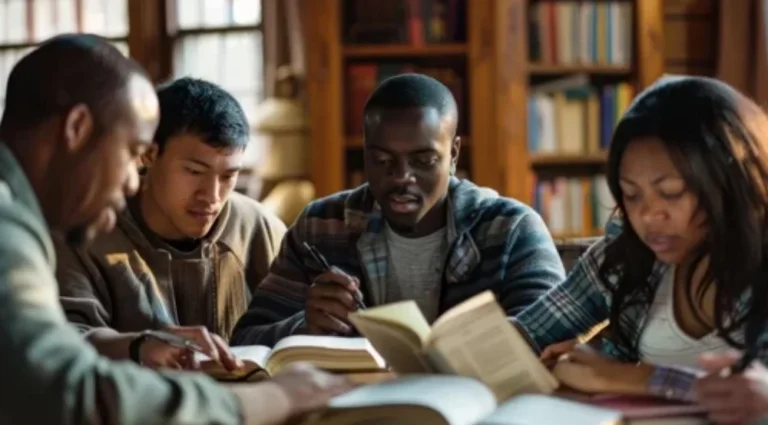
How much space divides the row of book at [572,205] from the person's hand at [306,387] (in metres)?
3.08

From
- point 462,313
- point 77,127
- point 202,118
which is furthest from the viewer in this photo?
point 202,118

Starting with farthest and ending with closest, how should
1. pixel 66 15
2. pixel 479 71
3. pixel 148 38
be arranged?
pixel 66 15 → pixel 148 38 → pixel 479 71

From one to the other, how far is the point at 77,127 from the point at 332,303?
711 mm

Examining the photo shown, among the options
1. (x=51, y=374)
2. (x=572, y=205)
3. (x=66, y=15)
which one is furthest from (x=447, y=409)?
(x=66, y=15)

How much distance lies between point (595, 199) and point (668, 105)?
287cm

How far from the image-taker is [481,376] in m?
1.38

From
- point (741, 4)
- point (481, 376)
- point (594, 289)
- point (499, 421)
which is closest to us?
point (499, 421)

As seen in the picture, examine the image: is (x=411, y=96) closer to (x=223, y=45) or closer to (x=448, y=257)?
(x=448, y=257)

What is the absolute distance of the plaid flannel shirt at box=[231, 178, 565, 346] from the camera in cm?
200

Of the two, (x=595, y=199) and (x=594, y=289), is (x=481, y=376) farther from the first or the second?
(x=595, y=199)

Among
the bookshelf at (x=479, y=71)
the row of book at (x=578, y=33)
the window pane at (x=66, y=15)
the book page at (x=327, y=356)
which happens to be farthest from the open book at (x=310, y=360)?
the window pane at (x=66, y=15)

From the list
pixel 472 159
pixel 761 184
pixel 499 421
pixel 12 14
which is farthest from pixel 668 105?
pixel 12 14

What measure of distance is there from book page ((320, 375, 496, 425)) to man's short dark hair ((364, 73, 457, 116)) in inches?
30.7

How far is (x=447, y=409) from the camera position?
1.18 metres
